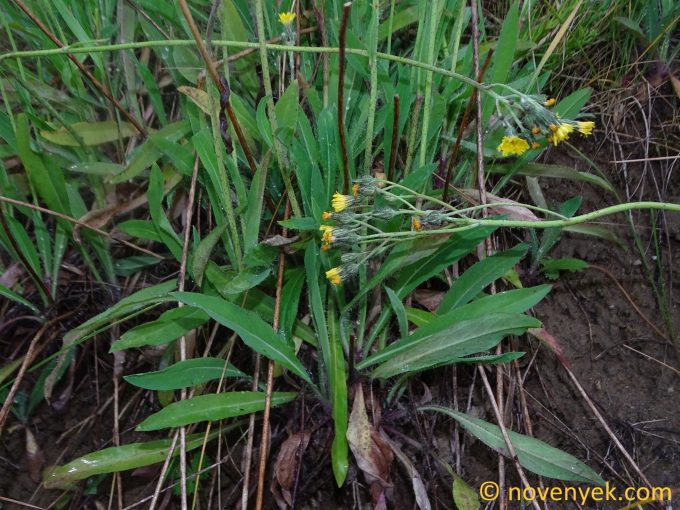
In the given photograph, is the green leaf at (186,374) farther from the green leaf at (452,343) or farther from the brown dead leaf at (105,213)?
the brown dead leaf at (105,213)

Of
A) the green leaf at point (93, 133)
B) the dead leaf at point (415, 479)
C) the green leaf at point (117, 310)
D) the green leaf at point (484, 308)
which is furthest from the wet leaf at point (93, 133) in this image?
the dead leaf at point (415, 479)

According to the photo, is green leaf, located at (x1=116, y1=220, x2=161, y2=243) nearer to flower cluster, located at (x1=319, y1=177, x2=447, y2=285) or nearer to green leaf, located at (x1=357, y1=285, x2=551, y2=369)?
flower cluster, located at (x1=319, y1=177, x2=447, y2=285)

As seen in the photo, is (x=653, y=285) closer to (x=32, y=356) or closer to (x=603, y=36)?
(x=603, y=36)

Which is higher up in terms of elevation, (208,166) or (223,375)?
(208,166)

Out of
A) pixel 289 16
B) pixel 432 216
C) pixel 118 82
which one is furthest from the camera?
pixel 118 82

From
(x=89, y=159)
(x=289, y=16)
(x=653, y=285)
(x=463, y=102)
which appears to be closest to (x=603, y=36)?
(x=463, y=102)

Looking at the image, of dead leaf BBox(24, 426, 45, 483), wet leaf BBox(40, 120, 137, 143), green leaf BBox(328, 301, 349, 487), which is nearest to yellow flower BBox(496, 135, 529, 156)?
green leaf BBox(328, 301, 349, 487)
